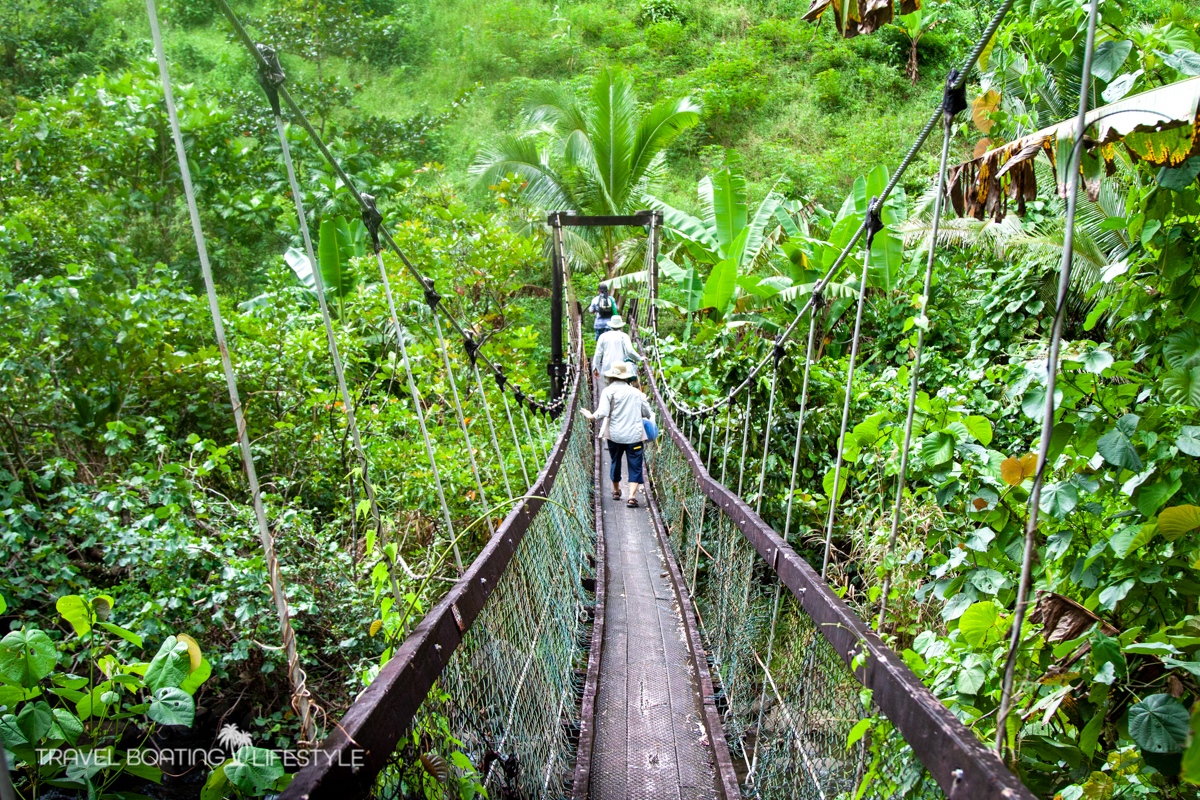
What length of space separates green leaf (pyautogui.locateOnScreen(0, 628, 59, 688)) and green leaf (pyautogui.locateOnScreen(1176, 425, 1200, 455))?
5.58 ft

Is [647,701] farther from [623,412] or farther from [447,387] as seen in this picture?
[447,387]

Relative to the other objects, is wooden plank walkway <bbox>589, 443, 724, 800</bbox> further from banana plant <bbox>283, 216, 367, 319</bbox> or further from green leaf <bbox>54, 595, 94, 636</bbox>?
banana plant <bbox>283, 216, 367, 319</bbox>

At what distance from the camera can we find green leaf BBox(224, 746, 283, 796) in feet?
3.21

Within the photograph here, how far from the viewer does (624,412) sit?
487 centimetres

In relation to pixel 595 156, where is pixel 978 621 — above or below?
below

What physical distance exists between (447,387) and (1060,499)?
192 inches

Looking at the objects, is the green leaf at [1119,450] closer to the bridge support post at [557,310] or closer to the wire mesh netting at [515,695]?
the wire mesh netting at [515,695]

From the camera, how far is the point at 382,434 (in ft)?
15.7

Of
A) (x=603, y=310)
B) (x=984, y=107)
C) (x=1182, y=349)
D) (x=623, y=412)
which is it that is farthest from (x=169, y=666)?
(x=603, y=310)

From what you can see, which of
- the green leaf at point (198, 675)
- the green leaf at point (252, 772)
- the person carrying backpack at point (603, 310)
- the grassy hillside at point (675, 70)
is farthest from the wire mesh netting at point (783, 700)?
the grassy hillside at point (675, 70)

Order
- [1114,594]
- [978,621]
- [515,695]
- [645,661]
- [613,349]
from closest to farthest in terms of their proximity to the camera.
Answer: [1114,594]
[978,621]
[515,695]
[645,661]
[613,349]

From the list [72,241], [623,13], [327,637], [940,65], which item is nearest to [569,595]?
[327,637]

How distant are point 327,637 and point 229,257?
6.86 meters

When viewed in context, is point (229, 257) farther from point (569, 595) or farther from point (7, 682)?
point (7, 682)
